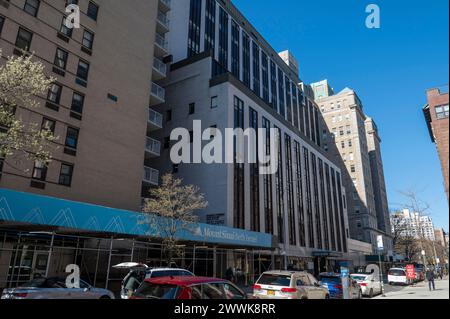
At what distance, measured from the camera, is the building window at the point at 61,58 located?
25.0 m

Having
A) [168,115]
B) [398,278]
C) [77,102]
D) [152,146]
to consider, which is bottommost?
[398,278]

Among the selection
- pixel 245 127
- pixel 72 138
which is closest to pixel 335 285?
pixel 72 138

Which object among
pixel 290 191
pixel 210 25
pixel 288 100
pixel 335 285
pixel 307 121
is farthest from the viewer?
pixel 307 121

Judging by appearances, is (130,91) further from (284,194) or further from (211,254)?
(284,194)

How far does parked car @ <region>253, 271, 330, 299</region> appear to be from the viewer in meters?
13.3

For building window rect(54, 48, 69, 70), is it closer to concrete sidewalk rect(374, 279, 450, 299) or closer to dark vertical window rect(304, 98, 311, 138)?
concrete sidewalk rect(374, 279, 450, 299)

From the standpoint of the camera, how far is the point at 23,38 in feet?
75.9

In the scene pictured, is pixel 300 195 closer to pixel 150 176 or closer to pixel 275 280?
pixel 150 176

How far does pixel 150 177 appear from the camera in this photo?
103ft

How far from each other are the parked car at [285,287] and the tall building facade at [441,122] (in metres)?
7.27

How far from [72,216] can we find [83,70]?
48.2 feet

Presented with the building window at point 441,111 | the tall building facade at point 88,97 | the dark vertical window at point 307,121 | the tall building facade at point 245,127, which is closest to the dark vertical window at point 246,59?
the tall building facade at point 245,127
